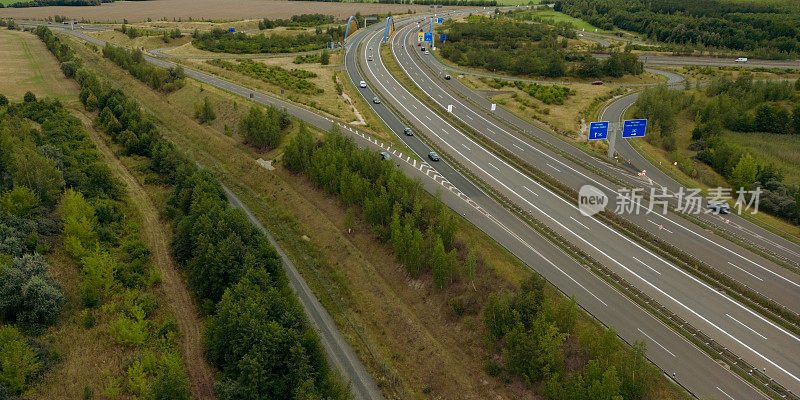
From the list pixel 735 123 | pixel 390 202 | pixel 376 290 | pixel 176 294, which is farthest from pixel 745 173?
pixel 176 294

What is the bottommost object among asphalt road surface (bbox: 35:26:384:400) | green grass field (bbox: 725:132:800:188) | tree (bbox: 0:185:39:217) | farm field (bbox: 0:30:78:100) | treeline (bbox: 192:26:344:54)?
asphalt road surface (bbox: 35:26:384:400)

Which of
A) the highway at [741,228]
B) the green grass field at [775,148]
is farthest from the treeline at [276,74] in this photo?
the green grass field at [775,148]

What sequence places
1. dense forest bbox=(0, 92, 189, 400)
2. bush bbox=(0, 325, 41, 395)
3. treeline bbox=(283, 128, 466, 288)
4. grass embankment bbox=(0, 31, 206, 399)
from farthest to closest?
treeline bbox=(283, 128, 466, 288) < grass embankment bbox=(0, 31, 206, 399) < dense forest bbox=(0, 92, 189, 400) < bush bbox=(0, 325, 41, 395)

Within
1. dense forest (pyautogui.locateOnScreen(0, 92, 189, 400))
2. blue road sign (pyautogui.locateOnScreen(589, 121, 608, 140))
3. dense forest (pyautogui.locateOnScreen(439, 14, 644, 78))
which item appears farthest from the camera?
dense forest (pyautogui.locateOnScreen(439, 14, 644, 78))

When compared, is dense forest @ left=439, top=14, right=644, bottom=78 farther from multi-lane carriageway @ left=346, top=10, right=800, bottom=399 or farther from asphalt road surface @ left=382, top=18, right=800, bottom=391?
multi-lane carriageway @ left=346, top=10, right=800, bottom=399

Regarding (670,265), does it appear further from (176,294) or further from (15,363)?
(15,363)

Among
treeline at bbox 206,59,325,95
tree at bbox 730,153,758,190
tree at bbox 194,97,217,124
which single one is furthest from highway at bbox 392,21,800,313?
tree at bbox 194,97,217,124

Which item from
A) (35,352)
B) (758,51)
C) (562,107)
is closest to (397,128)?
(562,107)

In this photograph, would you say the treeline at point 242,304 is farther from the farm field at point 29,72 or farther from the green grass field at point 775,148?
the green grass field at point 775,148
